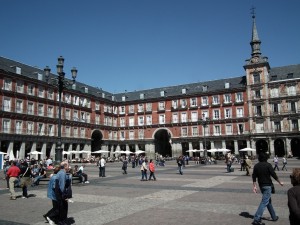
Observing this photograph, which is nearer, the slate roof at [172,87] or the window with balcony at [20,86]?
the window with balcony at [20,86]

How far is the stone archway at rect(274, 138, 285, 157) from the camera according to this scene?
164 ft

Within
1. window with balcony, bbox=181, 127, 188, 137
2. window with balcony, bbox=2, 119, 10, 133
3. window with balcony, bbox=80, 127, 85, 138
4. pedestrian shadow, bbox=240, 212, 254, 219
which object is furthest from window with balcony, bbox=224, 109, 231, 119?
pedestrian shadow, bbox=240, 212, 254, 219

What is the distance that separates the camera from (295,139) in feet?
158

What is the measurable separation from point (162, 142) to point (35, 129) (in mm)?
28639

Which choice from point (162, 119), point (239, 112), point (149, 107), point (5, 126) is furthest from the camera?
point (149, 107)

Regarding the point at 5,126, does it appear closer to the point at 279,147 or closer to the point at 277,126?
the point at 277,126

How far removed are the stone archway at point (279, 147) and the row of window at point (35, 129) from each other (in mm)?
35744

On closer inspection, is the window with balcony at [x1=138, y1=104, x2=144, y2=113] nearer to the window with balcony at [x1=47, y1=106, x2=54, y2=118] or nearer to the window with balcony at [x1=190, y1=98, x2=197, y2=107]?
the window with balcony at [x1=190, y1=98, x2=197, y2=107]

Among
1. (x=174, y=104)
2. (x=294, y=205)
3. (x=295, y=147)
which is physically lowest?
(x=294, y=205)

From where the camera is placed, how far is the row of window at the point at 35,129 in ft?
133

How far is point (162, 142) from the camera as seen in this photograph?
210 ft

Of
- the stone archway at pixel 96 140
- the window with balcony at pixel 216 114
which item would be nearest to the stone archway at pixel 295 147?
the window with balcony at pixel 216 114

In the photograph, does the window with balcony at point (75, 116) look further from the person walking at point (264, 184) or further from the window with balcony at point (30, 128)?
the person walking at point (264, 184)

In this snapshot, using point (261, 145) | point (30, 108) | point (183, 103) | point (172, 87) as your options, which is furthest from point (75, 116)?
point (261, 145)
